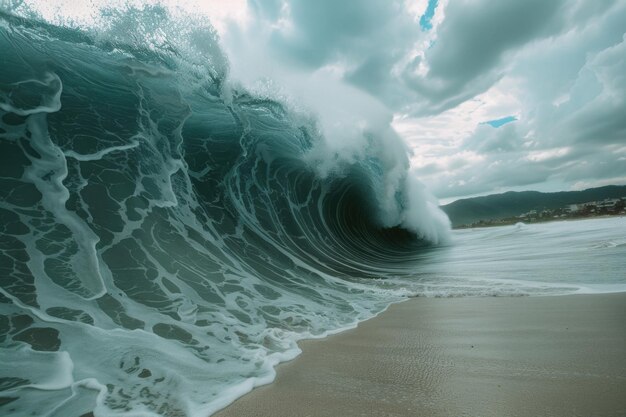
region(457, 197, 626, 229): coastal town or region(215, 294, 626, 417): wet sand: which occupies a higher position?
region(215, 294, 626, 417): wet sand

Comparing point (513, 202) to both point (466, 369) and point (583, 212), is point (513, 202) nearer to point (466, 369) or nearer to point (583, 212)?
point (583, 212)

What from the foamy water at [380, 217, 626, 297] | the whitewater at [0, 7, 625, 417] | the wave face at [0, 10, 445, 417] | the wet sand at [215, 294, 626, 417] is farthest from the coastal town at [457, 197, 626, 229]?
the wet sand at [215, 294, 626, 417]

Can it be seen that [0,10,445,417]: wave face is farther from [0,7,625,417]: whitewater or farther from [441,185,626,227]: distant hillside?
[441,185,626,227]: distant hillside

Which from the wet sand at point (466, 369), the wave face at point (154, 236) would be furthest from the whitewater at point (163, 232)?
the wet sand at point (466, 369)

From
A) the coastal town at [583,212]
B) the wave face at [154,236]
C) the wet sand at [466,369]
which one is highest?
the wave face at [154,236]

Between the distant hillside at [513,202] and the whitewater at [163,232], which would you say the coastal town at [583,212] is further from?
the distant hillside at [513,202]

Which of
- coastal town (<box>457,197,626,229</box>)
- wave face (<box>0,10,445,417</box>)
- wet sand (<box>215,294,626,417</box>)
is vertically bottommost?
coastal town (<box>457,197,626,229</box>)

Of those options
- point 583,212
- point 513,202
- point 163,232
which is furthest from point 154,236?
point 513,202
